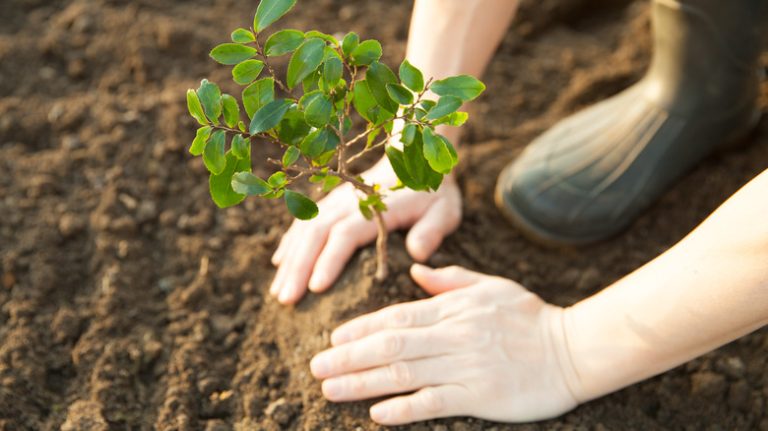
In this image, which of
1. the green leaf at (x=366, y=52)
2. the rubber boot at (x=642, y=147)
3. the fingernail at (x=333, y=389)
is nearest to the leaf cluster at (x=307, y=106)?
the green leaf at (x=366, y=52)

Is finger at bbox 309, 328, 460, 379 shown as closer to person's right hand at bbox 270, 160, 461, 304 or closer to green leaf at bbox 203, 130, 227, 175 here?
person's right hand at bbox 270, 160, 461, 304

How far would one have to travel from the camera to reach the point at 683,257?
4.54 feet

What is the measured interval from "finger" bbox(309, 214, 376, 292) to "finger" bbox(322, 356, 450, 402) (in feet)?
0.77

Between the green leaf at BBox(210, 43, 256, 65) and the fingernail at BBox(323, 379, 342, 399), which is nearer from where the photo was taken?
the green leaf at BBox(210, 43, 256, 65)

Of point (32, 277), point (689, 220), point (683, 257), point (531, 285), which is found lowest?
point (32, 277)

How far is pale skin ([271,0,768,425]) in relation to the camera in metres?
1.33

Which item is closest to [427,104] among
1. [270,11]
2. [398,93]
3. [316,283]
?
[398,93]

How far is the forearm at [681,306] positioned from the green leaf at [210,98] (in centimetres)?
76

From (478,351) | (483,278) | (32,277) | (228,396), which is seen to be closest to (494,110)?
(483,278)

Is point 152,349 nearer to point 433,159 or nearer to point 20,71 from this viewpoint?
point 433,159

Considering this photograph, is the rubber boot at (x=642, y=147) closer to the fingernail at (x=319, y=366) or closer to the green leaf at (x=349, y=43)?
the fingernail at (x=319, y=366)

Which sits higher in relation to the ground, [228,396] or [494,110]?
[494,110]

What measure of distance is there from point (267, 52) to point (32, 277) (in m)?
0.94

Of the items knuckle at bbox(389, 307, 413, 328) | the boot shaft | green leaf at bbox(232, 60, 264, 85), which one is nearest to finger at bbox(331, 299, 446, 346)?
knuckle at bbox(389, 307, 413, 328)
